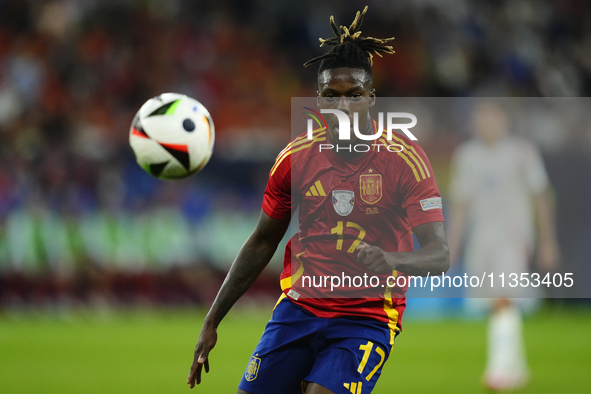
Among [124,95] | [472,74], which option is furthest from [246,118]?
[472,74]

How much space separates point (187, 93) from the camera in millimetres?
14977

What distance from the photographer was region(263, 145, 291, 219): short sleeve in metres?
3.78

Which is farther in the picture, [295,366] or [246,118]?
[246,118]

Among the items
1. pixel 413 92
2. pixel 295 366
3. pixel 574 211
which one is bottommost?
pixel 295 366

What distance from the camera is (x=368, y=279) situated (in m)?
3.63

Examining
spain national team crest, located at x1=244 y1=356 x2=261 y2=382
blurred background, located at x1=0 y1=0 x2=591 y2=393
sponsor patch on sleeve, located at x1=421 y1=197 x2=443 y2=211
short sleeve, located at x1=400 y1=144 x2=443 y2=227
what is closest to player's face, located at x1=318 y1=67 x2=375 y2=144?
short sleeve, located at x1=400 y1=144 x2=443 y2=227

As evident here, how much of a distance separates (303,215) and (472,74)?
42.8 feet

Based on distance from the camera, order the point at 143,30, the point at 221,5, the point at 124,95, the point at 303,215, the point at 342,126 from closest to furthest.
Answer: the point at 342,126 → the point at 303,215 → the point at 124,95 → the point at 143,30 → the point at 221,5

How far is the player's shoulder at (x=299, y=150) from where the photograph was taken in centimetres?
379

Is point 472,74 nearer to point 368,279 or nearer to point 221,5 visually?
point 221,5

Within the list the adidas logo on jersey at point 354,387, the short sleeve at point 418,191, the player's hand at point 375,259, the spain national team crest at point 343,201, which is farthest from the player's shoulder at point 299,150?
the adidas logo on jersey at point 354,387

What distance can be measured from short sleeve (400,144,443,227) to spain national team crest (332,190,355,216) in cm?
25

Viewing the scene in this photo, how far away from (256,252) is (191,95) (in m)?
11.5

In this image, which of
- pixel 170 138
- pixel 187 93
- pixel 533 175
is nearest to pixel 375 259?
pixel 170 138
